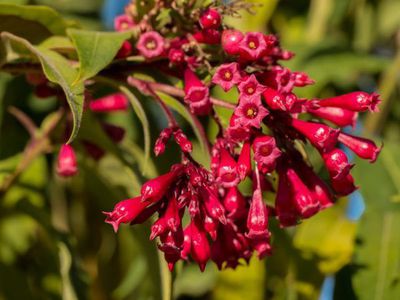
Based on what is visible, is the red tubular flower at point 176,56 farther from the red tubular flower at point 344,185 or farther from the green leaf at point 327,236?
the green leaf at point 327,236

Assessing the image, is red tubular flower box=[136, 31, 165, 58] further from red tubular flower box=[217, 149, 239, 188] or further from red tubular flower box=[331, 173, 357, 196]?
red tubular flower box=[331, 173, 357, 196]

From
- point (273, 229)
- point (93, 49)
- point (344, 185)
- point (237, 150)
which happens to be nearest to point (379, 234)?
point (273, 229)

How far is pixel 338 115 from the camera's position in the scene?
1.59 meters

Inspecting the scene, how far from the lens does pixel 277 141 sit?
148 centimetres

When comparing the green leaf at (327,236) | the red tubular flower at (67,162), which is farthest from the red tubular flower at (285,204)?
the green leaf at (327,236)

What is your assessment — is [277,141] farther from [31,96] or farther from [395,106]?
[395,106]

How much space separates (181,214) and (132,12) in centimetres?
45

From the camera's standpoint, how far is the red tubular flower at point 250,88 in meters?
1.38

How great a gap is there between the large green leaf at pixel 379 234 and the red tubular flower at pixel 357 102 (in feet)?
1.62

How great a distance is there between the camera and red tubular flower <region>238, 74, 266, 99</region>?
1.38 m

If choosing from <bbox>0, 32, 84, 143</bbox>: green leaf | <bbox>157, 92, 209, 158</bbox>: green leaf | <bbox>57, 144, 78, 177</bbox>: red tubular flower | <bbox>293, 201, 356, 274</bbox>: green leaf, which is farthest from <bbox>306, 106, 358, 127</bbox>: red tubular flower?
<bbox>293, 201, 356, 274</bbox>: green leaf

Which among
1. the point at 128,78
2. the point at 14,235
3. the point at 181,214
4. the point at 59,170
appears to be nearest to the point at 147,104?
the point at 14,235

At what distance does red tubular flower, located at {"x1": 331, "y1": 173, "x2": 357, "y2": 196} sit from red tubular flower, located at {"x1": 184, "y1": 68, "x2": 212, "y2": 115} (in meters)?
0.26

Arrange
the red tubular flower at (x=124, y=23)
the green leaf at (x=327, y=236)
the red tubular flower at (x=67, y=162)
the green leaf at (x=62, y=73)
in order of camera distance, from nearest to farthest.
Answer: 1. the green leaf at (x=62, y=73)
2. the red tubular flower at (x=124, y=23)
3. the red tubular flower at (x=67, y=162)
4. the green leaf at (x=327, y=236)
